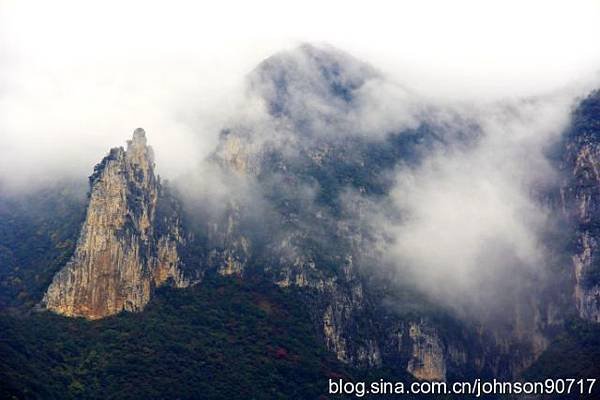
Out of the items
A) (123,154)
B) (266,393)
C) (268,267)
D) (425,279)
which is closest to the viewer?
(266,393)

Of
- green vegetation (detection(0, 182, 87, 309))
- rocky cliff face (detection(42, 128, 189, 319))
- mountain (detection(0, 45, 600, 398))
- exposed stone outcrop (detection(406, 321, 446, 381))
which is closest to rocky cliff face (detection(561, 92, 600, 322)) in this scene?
mountain (detection(0, 45, 600, 398))

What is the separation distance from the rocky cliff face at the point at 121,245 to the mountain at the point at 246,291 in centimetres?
27

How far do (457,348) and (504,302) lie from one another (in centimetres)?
1789

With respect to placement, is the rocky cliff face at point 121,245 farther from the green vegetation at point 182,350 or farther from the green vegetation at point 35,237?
the green vegetation at point 35,237

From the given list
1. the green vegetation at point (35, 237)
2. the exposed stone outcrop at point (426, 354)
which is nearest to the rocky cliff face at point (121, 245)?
the green vegetation at point (35, 237)

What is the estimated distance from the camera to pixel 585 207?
18738 centimetres

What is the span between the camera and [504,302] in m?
194

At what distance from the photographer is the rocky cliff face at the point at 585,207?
175 m

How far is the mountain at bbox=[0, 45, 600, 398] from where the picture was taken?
146125 mm

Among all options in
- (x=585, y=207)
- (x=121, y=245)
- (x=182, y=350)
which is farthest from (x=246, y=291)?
(x=585, y=207)

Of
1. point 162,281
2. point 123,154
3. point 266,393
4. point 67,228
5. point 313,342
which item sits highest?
point 123,154

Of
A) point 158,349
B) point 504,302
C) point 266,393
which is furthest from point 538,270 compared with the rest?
point 158,349

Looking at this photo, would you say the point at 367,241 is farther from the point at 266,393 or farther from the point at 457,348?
the point at 266,393

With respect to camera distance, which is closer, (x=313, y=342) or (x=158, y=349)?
(x=158, y=349)
